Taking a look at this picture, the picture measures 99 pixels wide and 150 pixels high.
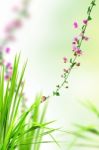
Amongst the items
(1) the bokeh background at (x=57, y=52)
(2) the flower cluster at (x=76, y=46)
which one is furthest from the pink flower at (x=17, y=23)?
(2) the flower cluster at (x=76, y=46)

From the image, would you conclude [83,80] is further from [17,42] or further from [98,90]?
[17,42]

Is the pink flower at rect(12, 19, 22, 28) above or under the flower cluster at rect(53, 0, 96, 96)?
above

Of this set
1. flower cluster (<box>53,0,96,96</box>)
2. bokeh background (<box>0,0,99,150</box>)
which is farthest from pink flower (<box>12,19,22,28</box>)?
flower cluster (<box>53,0,96,96</box>)

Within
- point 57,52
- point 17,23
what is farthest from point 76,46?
point 17,23

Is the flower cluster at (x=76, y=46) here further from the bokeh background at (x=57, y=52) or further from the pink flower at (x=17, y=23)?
the pink flower at (x=17, y=23)

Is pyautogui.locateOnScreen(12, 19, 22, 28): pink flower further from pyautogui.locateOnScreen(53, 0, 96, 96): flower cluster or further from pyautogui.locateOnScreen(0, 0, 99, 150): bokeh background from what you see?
pyautogui.locateOnScreen(53, 0, 96, 96): flower cluster

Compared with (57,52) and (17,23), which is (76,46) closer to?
(57,52)

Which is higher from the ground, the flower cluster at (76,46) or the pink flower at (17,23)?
the pink flower at (17,23)

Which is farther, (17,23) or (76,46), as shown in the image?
(17,23)
